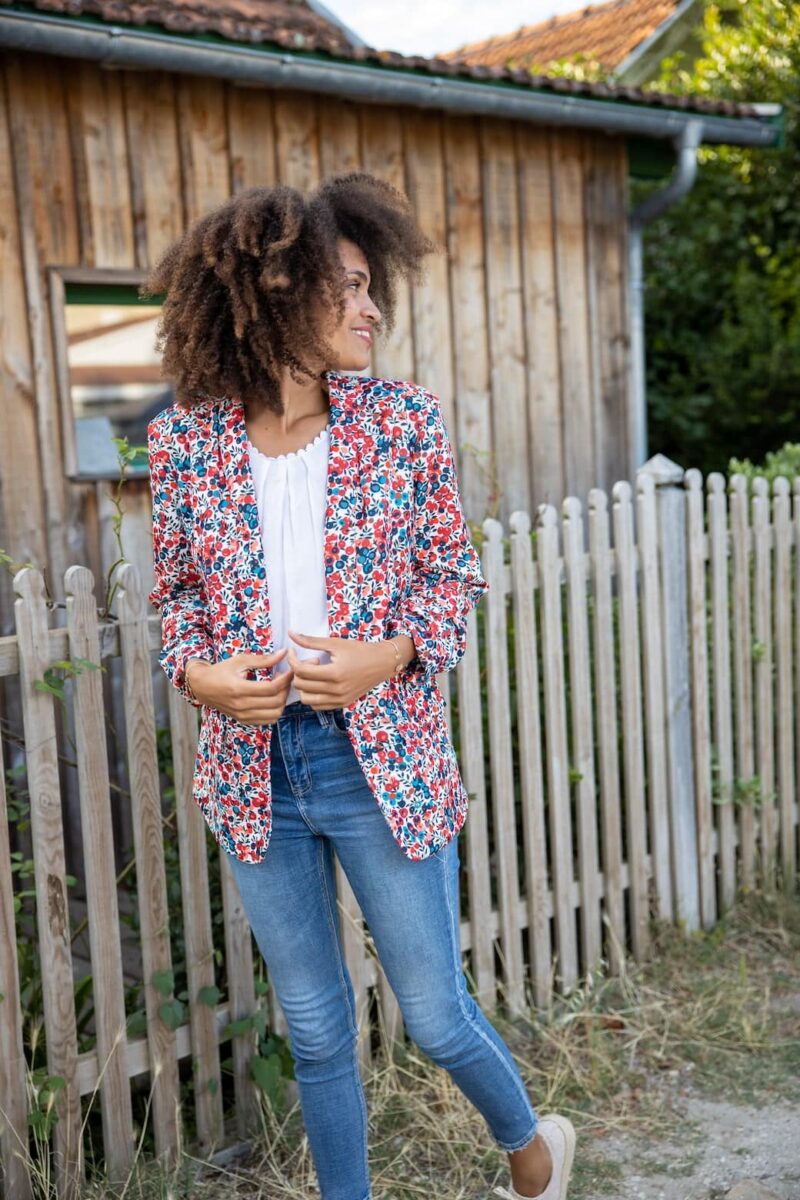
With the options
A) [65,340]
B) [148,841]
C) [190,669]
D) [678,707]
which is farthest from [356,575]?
[65,340]

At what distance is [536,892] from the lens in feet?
12.8

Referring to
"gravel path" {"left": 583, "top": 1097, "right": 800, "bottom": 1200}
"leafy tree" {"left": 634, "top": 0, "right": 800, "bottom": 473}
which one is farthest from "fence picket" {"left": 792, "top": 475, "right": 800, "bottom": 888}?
"leafy tree" {"left": 634, "top": 0, "right": 800, "bottom": 473}

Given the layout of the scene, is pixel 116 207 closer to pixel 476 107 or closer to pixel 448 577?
pixel 476 107

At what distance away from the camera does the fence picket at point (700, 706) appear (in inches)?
175

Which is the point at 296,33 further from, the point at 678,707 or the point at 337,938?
the point at 337,938

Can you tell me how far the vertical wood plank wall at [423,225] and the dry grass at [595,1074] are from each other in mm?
1613

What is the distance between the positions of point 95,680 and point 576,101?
4.46 metres

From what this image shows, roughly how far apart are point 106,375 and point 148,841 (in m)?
3.25

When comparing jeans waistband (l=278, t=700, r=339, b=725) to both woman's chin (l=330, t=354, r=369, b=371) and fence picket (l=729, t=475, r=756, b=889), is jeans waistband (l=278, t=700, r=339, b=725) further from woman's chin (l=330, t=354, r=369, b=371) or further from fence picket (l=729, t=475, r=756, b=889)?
fence picket (l=729, t=475, r=756, b=889)

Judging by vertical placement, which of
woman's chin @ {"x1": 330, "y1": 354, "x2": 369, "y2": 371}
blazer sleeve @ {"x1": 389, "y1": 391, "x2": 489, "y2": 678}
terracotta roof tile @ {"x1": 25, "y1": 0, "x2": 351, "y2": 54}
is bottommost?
blazer sleeve @ {"x1": 389, "y1": 391, "x2": 489, "y2": 678}

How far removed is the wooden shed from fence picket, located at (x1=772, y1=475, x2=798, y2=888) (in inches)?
43.0

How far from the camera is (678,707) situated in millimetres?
4402

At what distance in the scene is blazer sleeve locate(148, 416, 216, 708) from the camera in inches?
92.5

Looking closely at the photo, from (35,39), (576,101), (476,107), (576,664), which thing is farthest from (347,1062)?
(576,101)
